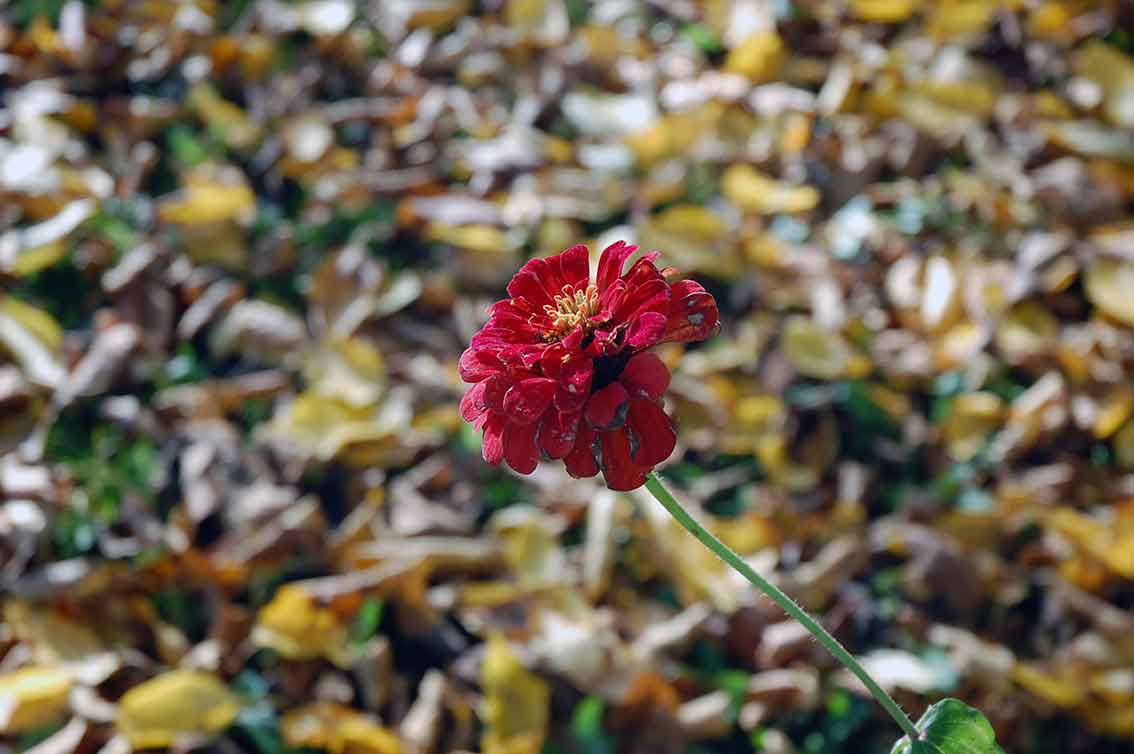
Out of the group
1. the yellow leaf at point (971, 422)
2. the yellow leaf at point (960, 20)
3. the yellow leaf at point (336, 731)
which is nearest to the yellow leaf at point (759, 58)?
the yellow leaf at point (960, 20)

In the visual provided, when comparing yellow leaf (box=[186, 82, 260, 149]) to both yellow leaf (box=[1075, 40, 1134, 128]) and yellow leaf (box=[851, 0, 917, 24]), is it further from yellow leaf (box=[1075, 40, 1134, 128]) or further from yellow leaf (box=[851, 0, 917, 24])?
yellow leaf (box=[1075, 40, 1134, 128])

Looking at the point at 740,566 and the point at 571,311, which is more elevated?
the point at 571,311

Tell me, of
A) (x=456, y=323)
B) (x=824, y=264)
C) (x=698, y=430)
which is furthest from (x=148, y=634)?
(x=824, y=264)

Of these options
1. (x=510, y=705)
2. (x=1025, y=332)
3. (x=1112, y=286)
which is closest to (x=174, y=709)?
(x=510, y=705)

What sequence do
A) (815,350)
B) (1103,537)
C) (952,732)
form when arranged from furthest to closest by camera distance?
(815,350) < (1103,537) < (952,732)

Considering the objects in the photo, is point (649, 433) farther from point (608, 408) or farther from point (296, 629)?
point (296, 629)

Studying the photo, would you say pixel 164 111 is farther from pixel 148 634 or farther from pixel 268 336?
pixel 148 634

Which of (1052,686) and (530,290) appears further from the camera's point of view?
(1052,686)
